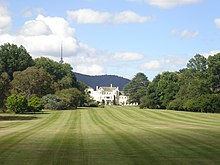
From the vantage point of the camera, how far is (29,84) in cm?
10181

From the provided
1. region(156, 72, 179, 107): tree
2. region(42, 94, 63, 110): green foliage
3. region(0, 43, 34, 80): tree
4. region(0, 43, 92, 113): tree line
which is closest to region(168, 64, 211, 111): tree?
region(156, 72, 179, 107): tree

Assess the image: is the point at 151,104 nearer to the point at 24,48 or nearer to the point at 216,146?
→ the point at 24,48

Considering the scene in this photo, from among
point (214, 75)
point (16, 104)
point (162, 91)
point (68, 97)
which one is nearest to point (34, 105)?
point (16, 104)

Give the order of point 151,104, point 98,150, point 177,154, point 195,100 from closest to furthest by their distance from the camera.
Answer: point 177,154 < point 98,150 < point 195,100 < point 151,104

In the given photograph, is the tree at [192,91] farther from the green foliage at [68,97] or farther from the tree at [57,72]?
the tree at [57,72]

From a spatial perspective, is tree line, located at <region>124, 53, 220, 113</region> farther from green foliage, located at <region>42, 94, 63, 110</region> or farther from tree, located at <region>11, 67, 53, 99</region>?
tree, located at <region>11, 67, 53, 99</region>

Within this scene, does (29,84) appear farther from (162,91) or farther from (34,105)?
(162,91)

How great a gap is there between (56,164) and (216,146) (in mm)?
8966

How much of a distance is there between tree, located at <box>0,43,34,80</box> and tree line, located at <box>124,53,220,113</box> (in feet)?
120

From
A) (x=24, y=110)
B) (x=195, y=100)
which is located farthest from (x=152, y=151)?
(x=195, y=100)

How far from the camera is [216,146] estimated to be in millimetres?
20109

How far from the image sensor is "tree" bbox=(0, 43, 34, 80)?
114 m

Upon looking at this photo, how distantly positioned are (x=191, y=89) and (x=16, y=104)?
41778 mm

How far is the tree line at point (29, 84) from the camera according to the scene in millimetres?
84738
